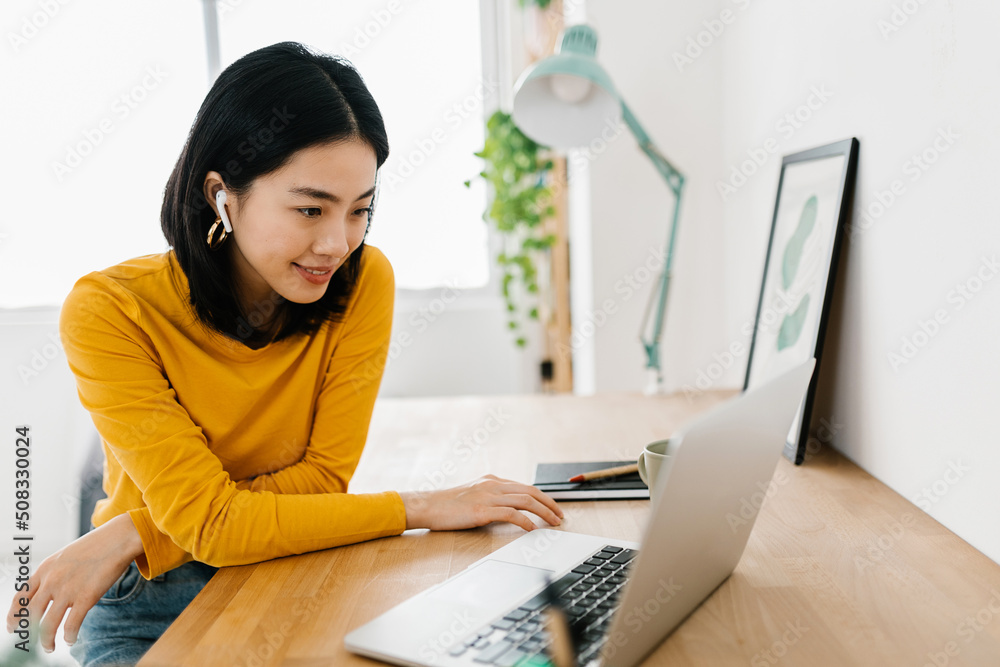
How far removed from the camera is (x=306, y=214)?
0.92m

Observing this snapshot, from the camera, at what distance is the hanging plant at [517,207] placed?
7.41 ft

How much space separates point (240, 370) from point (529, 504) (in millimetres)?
431

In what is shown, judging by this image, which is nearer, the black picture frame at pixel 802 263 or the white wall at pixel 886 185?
the white wall at pixel 886 185

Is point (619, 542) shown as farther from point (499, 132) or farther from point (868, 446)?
point (499, 132)

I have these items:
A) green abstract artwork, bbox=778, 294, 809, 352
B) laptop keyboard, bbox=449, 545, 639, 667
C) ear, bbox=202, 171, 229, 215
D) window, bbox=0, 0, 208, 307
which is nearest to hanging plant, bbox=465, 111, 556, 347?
green abstract artwork, bbox=778, 294, 809, 352

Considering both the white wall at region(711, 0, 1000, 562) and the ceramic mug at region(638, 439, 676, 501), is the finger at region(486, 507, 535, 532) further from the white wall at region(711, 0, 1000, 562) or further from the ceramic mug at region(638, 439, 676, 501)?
the white wall at region(711, 0, 1000, 562)

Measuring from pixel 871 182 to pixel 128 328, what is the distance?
97cm

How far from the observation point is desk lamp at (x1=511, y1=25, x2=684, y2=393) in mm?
1456

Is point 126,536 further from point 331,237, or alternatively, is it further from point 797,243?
point 797,243

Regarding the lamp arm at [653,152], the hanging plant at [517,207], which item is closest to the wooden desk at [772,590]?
the lamp arm at [653,152]

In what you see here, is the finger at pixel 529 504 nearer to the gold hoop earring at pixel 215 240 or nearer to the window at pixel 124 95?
the gold hoop earring at pixel 215 240

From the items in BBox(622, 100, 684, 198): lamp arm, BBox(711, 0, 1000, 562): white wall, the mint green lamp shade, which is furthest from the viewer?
BBox(622, 100, 684, 198): lamp arm

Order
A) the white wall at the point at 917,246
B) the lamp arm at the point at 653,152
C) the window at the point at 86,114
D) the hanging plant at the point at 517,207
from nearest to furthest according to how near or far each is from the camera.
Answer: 1. the white wall at the point at 917,246
2. the lamp arm at the point at 653,152
3. the hanging plant at the point at 517,207
4. the window at the point at 86,114

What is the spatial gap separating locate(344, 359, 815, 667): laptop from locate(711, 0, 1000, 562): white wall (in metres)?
0.25
